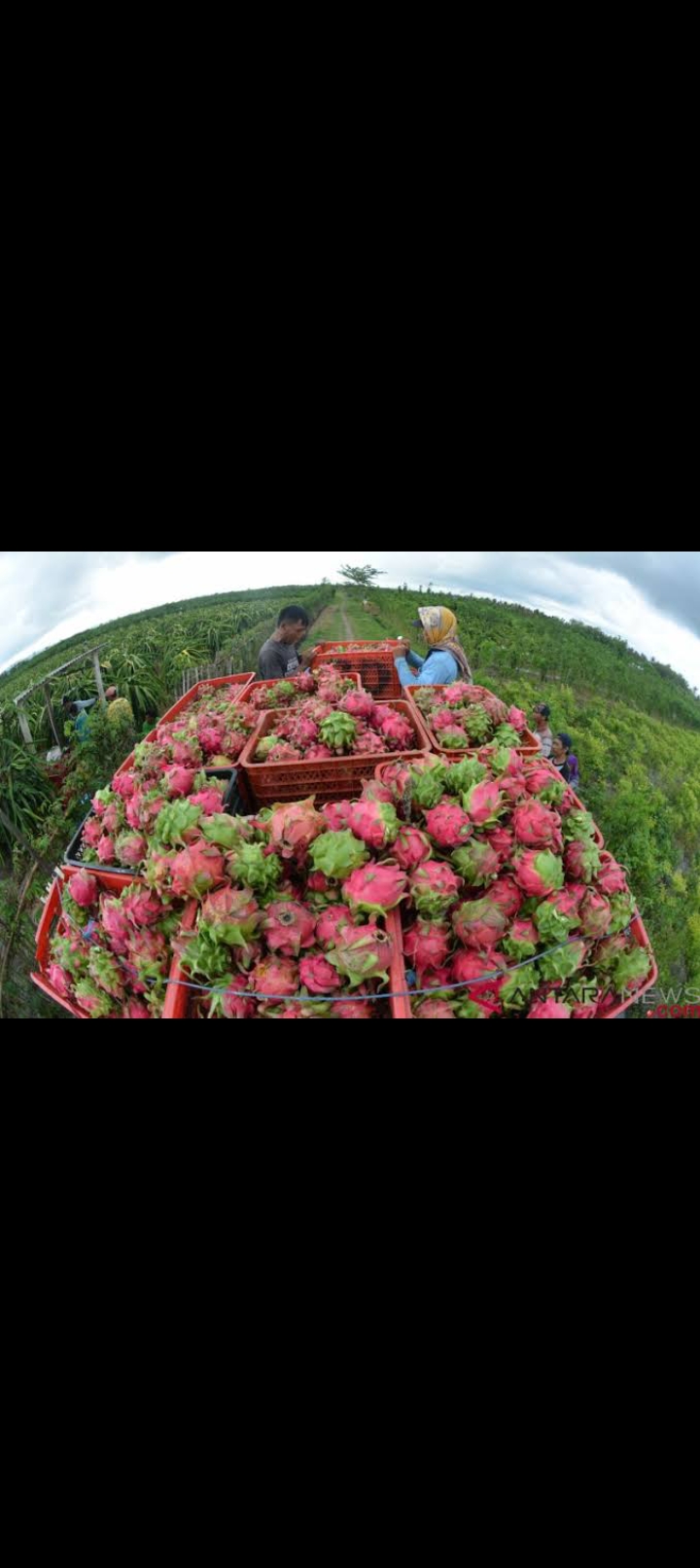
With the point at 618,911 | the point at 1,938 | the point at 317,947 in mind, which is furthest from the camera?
the point at 1,938

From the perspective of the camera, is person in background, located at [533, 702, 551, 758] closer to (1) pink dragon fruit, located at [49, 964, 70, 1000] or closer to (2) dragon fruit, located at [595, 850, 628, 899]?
(2) dragon fruit, located at [595, 850, 628, 899]

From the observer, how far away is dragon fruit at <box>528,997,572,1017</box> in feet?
4.57

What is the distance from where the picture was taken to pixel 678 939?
184 centimetres

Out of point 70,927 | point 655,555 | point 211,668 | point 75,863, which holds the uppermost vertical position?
point 655,555

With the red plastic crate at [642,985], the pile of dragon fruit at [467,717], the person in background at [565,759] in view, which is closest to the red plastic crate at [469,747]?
the pile of dragon fruit at [467,717]

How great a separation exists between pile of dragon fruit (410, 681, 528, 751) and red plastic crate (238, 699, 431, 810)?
0.14 meters

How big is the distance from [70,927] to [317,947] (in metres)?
0.72

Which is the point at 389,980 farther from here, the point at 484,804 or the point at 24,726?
the point at 24,726

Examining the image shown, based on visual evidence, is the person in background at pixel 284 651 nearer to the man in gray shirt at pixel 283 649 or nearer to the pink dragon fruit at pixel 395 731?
the man in gray shirt at pixel 283 649

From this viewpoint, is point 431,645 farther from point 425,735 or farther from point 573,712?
point 573,712

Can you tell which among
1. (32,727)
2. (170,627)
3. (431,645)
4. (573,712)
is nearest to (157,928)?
(32,727)

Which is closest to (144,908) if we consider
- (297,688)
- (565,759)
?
(297,688)

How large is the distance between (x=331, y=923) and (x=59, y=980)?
33.4 inches

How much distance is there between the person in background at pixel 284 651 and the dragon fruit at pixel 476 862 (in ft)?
3.31
